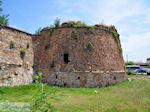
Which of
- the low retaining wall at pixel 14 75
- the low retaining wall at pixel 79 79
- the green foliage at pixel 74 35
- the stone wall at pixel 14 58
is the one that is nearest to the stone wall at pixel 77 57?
the low retaining wall at pixel 79 79

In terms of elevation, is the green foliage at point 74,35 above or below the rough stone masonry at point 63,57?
above

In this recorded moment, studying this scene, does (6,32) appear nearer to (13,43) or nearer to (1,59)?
(13,43)

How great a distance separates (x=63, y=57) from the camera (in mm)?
13031

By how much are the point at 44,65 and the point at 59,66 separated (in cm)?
207

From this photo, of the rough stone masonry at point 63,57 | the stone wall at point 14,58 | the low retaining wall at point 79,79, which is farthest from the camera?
the low retaining wall at point 79,79

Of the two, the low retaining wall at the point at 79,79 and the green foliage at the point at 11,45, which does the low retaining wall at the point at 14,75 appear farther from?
the low retaining wall at the point at 79,79

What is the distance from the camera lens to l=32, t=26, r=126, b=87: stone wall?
12156mm

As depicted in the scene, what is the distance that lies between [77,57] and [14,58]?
21.6 feet

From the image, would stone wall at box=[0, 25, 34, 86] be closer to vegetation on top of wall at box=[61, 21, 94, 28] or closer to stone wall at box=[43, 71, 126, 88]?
stone wall at box=[43, 71, 126, 88]

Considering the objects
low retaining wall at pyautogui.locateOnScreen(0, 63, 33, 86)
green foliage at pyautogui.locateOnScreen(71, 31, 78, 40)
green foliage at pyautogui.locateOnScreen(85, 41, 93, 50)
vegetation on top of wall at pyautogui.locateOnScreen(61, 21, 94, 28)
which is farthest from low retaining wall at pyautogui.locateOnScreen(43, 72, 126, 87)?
vegetation on top of wall at pyautogui.locateOnScreen(61, 21, 94, 28)

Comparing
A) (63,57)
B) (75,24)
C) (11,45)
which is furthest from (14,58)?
(75,24)

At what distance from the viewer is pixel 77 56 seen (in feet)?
41.8

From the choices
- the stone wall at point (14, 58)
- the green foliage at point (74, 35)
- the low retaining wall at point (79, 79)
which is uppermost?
the green foliage at point (74, 35)

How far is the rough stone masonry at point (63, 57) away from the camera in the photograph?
1161cm
